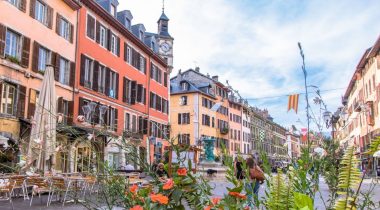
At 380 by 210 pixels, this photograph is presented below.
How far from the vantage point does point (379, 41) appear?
31.8 meters

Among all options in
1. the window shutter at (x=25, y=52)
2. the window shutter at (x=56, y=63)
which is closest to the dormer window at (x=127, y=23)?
the window shutter at (x=56, y=63)

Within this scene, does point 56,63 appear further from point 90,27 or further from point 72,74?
point 90,27

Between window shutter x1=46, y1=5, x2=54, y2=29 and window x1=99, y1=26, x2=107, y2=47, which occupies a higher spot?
window x1=99, y1=26, x2=107, y2=47

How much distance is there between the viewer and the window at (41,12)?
787 inches

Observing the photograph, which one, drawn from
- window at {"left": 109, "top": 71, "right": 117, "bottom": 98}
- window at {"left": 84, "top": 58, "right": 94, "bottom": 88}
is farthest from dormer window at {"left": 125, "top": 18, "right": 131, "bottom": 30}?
window at {"left": 84, "top": 58, "right": 94, "bottom": 88}

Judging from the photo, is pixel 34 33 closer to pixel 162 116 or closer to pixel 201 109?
pixel 162 116

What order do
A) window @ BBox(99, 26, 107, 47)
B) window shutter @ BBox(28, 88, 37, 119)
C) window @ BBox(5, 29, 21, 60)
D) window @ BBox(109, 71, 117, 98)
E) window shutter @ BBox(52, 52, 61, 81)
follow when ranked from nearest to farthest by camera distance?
window @ BBox(5, 29, 21, 60)
window shutter @ BBox(28, 88, 37, 119)
window shutter @ BBox(52, 52, 61, 81)
window @ BBox(99, 26, 107, 47)
window @ BBox(109, 71, 117, 98)

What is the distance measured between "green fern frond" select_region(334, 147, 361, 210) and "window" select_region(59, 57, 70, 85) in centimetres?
2177

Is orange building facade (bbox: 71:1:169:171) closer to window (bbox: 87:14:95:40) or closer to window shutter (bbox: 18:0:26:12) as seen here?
window (bbox: 87:14:95:40)

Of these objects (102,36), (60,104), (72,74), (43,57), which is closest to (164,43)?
(102,36)

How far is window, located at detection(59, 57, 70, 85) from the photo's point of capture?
72.8ft

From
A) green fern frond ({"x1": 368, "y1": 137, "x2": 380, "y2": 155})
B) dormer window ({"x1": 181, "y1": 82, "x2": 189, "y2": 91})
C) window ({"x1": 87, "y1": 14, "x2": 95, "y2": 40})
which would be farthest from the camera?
dormer window ({"x1": 181, "y1": 82, "x2": 189, "y2": 91})

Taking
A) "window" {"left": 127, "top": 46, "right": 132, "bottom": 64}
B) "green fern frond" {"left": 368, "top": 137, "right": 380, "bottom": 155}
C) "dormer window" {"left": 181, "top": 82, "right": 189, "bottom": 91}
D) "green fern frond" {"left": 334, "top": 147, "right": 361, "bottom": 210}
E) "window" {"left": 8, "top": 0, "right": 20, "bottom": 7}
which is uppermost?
"dormer window" {"left": 181, "top": 82, "right": 189, "bottom": 91}

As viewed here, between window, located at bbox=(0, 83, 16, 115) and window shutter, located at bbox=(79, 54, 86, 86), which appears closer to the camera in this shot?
window, located at bbox=(0, 83, 16, 115)
